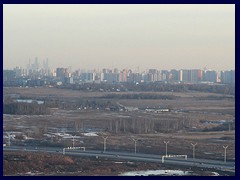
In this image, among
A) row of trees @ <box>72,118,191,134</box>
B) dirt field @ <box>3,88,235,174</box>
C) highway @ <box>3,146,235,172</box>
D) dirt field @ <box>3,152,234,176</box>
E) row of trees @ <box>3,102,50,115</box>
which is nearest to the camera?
dirt field @ <box>3,152,234,176</box>

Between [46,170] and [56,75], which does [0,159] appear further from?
[56,75]

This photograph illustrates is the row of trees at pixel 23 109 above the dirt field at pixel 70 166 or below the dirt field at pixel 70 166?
above

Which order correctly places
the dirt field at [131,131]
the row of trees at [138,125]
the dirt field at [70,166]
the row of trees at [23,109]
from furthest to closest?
the row of trees at [23,109], the row of trees at [138,125], the dirt field at [131,131], the dirt field at [70,166]

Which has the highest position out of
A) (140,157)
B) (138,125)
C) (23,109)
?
(23,109)

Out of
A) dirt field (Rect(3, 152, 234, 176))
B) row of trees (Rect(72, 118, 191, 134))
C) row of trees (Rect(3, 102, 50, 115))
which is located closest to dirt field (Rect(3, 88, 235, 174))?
row of trees (Rect(72, 118, 191, 134))

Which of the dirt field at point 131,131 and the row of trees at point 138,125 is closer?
the dirt field at point 131,131

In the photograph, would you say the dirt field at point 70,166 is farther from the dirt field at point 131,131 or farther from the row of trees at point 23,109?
the row of trees at point 23,109

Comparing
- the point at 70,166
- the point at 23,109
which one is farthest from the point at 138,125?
the point at 70,166

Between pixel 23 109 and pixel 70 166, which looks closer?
pixel 70 166

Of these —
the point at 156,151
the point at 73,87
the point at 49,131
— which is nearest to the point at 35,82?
the point at 73,87

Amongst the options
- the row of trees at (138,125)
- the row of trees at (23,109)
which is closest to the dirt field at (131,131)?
the row of trees at (138,125)

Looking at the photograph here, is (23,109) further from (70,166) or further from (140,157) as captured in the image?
(70,166)

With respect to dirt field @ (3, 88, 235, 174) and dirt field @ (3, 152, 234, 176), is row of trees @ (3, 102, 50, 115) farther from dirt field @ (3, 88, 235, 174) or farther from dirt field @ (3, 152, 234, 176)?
dirt field @ (3, 152, 234, 176)
